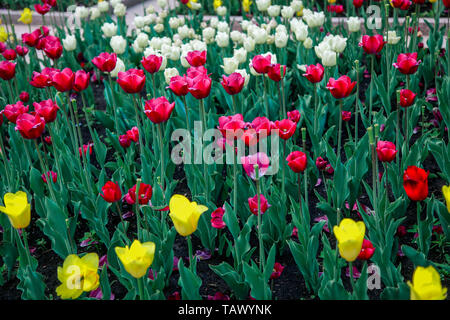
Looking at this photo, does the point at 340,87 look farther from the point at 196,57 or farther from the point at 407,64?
the point at 196,57

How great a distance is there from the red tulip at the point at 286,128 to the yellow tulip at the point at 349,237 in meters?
0.62

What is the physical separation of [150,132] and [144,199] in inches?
43.7

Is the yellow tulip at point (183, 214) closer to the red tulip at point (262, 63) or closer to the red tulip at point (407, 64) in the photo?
the red tulip at point (262, 63)

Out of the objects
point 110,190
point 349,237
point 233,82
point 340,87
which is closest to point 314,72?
point 340,87

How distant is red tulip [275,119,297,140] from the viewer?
80.4 inches

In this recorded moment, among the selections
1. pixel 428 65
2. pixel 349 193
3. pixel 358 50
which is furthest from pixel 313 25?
pixel 349 193

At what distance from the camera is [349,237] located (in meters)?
1.47

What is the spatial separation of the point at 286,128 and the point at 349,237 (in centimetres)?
69

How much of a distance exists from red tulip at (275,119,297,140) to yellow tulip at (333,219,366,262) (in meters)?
0.62

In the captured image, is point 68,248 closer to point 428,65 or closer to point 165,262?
point 165,262

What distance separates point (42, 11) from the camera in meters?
3.93

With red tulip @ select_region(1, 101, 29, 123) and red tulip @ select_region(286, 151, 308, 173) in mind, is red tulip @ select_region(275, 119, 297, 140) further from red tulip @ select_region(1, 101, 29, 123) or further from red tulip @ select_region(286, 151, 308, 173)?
red tulip @ select_region(1, 101, 29, 123)

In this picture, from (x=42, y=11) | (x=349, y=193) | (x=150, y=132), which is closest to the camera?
(x=349, y=193)

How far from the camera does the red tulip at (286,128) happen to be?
2041 millimetres
